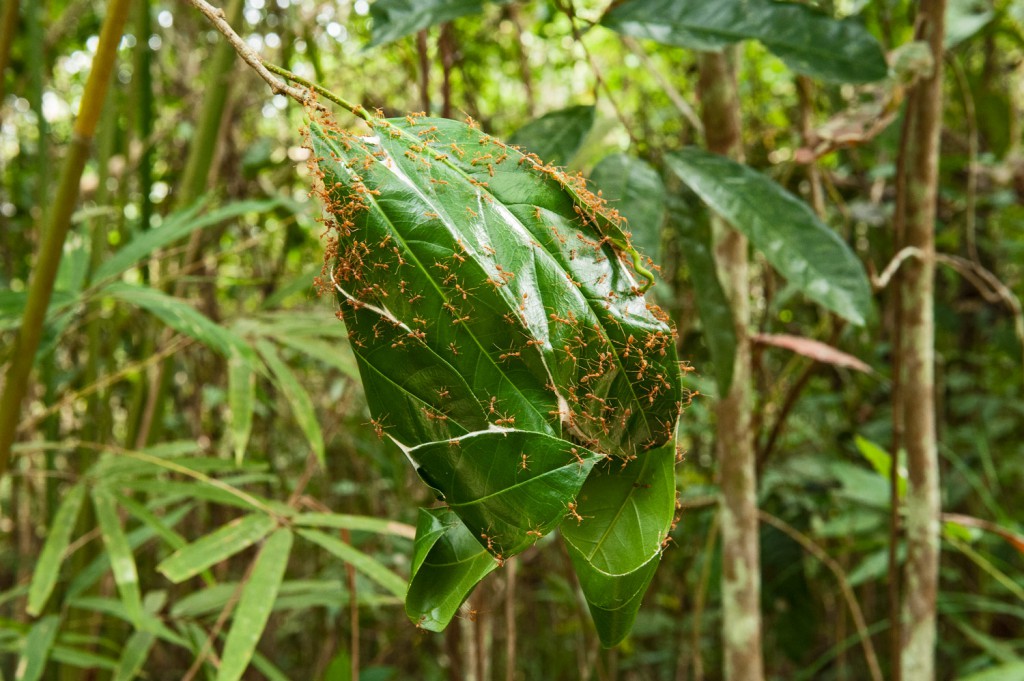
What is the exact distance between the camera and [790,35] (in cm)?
67

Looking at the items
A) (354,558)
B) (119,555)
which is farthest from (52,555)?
(354,558)

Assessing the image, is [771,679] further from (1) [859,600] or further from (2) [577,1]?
(2) [577,1]

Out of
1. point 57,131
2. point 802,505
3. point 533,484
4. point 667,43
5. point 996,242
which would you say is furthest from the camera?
point 57,131

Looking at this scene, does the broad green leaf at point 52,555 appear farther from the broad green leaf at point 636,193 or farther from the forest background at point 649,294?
the broad green leaf at point 636,193

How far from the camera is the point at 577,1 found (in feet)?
7.79

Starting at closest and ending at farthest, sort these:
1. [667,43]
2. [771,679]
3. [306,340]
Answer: [667,43], [306,340], [771,679]

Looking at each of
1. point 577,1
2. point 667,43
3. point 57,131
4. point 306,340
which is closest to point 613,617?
point 667,43

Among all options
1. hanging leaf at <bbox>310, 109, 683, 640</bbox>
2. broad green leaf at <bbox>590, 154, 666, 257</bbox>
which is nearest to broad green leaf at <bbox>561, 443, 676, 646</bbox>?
hanging leaf at <bbox>310, 109, 683, 640</bbox>

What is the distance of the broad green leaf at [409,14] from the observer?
2.35ft

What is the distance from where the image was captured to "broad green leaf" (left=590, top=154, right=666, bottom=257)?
26.0 inches

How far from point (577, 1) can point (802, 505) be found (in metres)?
1.51

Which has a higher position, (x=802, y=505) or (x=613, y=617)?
(x=802, y=505)

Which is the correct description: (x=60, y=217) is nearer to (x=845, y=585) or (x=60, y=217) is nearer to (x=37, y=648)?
(x=37, y=648)

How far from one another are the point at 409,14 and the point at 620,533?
1.84 feet
